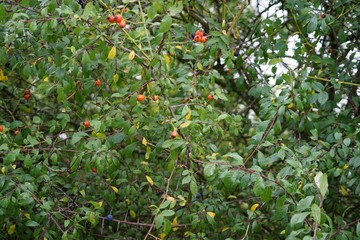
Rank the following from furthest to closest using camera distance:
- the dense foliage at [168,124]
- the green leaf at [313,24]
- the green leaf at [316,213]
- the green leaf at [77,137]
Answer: the green leaf at [313,24], the green leaf at [77,137], the dense foliage at [168,124], the green leaf at [316,213]

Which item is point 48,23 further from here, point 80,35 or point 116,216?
point 116,216

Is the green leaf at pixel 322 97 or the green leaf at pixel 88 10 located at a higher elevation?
the green leaf at pixel 88 10

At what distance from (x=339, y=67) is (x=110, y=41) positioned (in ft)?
4.40

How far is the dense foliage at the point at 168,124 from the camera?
2.36 meters

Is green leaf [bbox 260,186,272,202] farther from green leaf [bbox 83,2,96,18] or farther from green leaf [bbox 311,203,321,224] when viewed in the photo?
green leaf [bbox 83,2,96,18]

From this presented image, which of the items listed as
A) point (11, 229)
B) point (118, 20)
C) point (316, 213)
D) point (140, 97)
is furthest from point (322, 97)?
point (11, 229)

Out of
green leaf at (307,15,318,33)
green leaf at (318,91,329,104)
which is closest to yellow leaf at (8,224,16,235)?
green leaf at (318,91,329,104)

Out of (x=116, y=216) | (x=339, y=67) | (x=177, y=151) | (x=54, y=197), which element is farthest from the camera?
(x=116, y=216)

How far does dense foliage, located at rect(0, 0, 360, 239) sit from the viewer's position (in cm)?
236

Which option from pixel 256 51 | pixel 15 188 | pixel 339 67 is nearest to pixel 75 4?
pixel 15 188

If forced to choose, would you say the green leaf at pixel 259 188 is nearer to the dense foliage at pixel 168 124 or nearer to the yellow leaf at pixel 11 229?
the dense foliage at pixel 168 124

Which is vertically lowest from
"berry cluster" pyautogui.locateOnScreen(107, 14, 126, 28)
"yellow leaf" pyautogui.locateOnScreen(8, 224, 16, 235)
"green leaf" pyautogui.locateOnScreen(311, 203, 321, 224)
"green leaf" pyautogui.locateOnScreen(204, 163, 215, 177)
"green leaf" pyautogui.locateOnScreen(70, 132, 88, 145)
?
"yellow leaf" pyautogui.locateOnScreen(8, 224, 16, 235)

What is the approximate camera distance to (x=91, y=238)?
3137mm

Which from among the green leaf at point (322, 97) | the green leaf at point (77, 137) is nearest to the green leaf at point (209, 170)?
the green leaf at point (77, 137)
